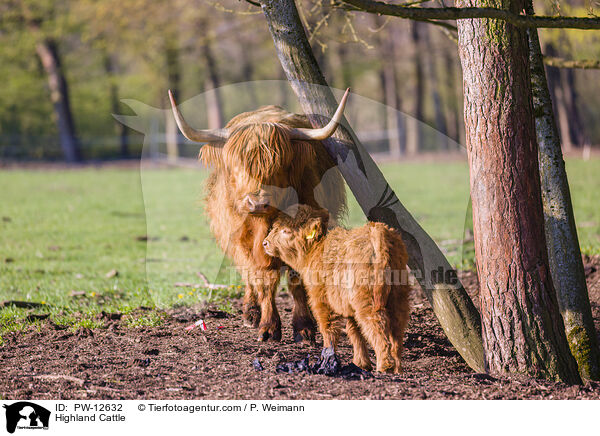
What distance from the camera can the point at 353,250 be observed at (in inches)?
164

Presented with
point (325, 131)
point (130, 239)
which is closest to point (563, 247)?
point (325, 131)

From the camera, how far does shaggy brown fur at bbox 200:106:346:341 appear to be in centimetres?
496

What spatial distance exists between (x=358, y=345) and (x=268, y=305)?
1182 mm

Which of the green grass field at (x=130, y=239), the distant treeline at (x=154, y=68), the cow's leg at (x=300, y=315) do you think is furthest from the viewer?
the distant treeline at (x=154, y=68)

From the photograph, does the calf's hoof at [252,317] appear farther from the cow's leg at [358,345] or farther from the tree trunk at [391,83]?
the tree trunk at [391,83]

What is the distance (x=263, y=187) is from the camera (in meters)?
4.89

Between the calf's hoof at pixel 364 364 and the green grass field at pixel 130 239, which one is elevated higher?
the green grass field at pixel 130 239

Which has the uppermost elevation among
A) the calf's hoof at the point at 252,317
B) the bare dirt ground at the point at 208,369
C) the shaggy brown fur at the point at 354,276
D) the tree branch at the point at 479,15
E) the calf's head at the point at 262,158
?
the tree branch at the point at 479,15

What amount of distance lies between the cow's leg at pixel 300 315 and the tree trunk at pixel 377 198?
3.68ft

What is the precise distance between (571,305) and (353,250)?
5.77ft

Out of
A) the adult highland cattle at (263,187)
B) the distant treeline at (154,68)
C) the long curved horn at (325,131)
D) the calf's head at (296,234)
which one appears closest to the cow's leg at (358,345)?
the calf's head at (296,234)

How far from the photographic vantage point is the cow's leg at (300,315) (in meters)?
5.51

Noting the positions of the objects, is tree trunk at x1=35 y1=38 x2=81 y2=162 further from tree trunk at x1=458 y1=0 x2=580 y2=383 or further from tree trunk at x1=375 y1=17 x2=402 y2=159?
tree trunk at x1=458 y1=0 x2=580 y2=383

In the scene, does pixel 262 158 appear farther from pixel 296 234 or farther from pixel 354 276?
pixel 354 276
